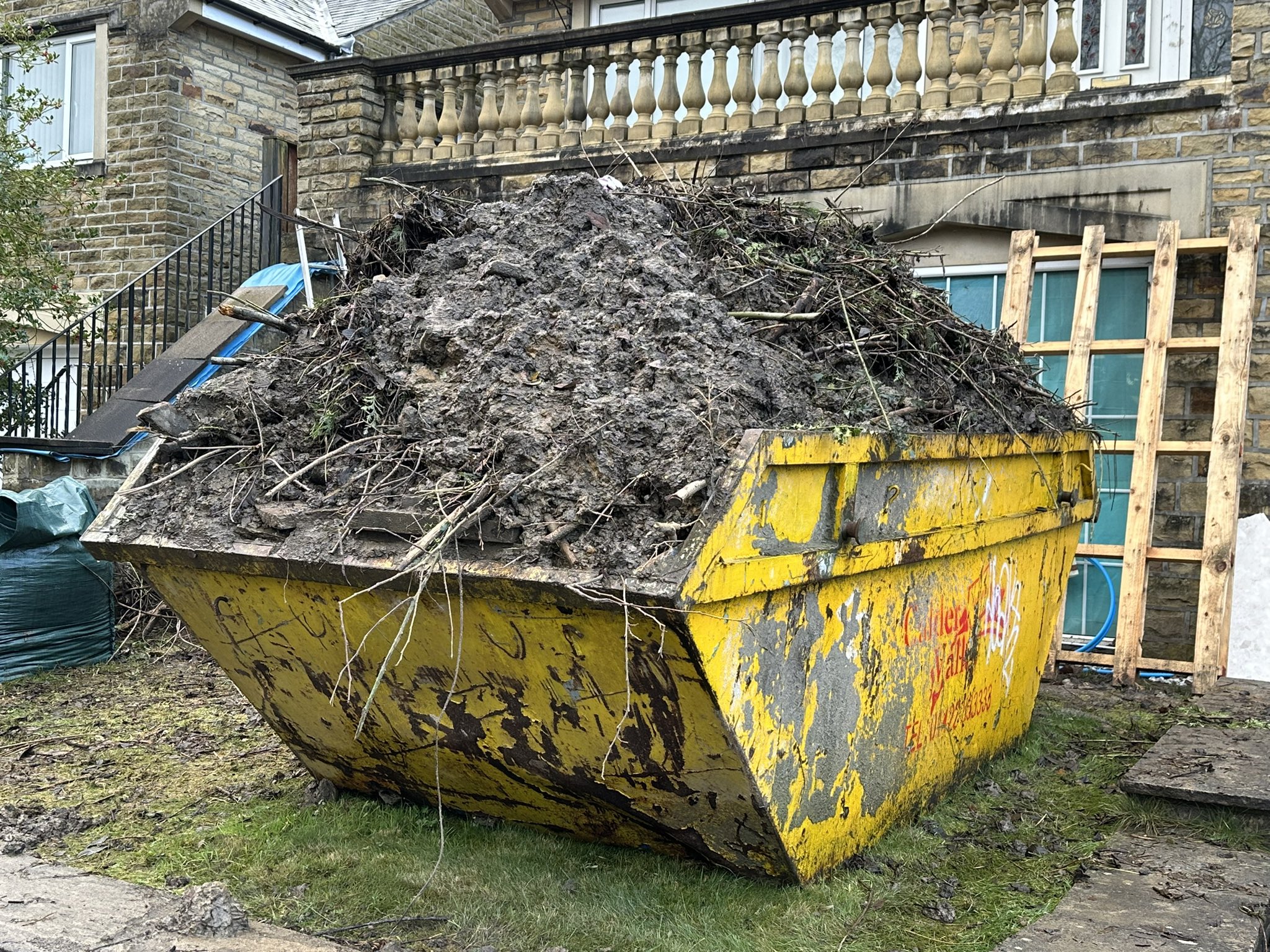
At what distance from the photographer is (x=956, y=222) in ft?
26.2

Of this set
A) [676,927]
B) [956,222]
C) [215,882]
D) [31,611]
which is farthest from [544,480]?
[956,222]

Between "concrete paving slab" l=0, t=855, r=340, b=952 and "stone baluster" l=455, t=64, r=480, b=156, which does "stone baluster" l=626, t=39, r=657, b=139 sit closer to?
"stone baluster" l=455, t=64, r=480, b=156

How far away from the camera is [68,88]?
1373 cm

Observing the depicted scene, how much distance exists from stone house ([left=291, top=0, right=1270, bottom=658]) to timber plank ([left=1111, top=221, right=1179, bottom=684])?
0.22 meters

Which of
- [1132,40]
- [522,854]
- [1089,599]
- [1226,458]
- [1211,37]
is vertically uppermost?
[1132,40]

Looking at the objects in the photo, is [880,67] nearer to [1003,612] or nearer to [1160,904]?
[1003,612]

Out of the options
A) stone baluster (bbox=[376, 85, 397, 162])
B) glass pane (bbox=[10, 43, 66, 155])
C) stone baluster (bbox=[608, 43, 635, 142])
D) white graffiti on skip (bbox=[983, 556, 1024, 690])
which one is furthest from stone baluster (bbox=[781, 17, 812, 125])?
glass pane (bbox=[10, 43, 66, 155])

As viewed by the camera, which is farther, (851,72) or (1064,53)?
(851,72)

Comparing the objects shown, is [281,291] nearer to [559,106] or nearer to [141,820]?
[559,106]

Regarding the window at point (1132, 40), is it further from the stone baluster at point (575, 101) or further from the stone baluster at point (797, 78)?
the stone baluster at point (575, 101)

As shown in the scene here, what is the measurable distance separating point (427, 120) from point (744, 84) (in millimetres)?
3061

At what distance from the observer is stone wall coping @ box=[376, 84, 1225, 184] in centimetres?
741

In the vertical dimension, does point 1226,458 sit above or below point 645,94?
below

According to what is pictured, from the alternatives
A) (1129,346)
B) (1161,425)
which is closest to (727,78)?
(1129,346)
